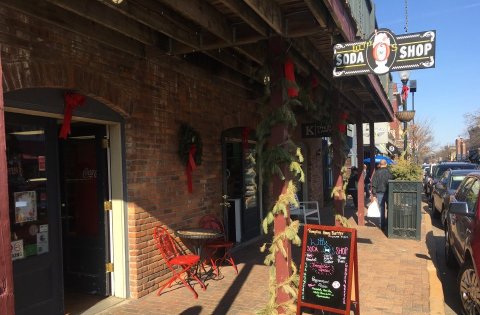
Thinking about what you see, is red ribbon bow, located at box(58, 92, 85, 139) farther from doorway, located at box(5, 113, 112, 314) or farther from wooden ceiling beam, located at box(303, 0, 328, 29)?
wooden ceiling beam, located at box(303, 0, 328, 29)

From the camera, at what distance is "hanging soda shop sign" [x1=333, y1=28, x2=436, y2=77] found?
513 centimetres

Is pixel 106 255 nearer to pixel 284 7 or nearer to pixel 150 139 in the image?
pixel 150 139

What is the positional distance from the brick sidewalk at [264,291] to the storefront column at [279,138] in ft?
2.77

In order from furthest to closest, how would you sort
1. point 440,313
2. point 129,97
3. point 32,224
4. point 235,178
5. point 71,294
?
point 235,178 → point 71,294 → point 129,97 → point 440,313 → point 32,224

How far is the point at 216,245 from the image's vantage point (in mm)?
6363

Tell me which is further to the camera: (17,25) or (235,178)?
(235,178)

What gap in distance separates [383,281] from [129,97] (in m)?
4.47

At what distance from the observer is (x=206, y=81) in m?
7.02

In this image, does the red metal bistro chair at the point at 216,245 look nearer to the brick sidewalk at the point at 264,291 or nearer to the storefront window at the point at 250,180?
the brick sidewalk at the point at 264,291

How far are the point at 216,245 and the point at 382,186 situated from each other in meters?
5.36

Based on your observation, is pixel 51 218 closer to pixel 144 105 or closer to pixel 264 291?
pixel 144 105

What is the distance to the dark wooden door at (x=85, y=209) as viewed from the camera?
5.45 meters

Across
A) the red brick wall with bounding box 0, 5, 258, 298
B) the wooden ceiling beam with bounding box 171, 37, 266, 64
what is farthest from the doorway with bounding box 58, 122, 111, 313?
the wooden ceiling beam with bounding box 171, 37, 266, 64

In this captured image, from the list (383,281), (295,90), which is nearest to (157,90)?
(295,90)
